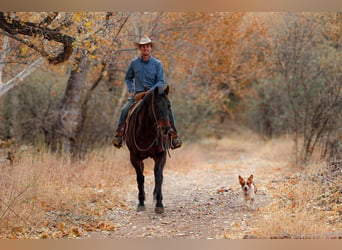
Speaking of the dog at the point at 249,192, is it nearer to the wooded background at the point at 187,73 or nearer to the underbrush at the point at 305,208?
the underbrush at the point at 305,208

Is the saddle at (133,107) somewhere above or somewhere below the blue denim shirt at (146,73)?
below

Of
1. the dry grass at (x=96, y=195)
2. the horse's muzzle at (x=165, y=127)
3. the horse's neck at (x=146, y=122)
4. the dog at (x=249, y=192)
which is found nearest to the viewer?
the dry grass at (x=96, y=195)

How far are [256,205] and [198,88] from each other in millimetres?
7323

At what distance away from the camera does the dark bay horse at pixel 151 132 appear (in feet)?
22.9

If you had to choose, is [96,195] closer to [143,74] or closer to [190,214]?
[190,214]

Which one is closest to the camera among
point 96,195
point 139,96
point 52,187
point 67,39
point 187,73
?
point 67,39

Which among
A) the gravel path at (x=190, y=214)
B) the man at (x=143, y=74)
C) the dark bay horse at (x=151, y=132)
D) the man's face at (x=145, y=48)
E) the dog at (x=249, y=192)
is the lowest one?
the gravel path at (x=190, y=214)

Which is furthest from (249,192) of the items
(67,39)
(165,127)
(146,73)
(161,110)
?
(67,39)

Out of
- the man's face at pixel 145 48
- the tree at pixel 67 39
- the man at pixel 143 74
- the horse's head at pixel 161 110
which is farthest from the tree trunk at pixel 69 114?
the horse's head at pixel 161 110

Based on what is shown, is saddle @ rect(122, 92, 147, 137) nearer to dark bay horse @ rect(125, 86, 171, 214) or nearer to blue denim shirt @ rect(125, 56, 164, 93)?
dark bay horse @ rect(125, 86, 171, 214)

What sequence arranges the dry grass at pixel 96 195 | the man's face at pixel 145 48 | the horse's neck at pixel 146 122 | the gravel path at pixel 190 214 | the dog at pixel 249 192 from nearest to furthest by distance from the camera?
the dry grass at pixel 96 195 → the gravel path at pixel 190 214 → the horse's neck at pixel 146 122 → the dog at pixel 249 192 → the man's face at pixel 145 48

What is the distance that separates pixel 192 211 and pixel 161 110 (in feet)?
5.72

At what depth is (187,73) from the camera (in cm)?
1384

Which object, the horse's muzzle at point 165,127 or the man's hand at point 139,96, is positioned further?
the man's hand at point 139,96
